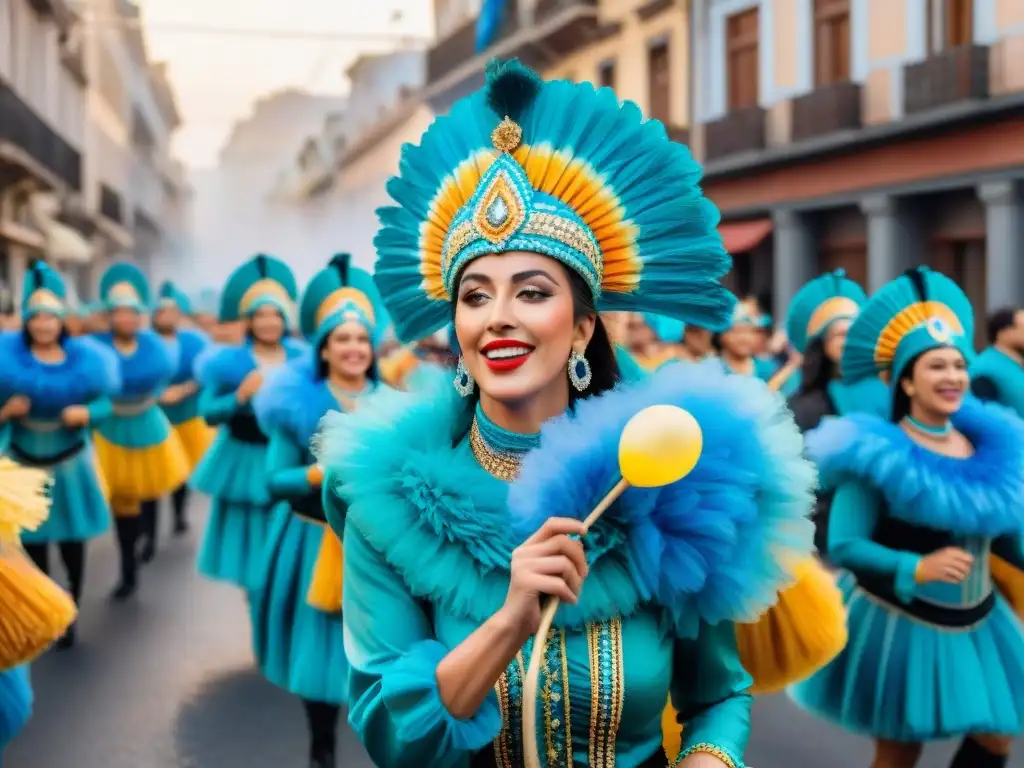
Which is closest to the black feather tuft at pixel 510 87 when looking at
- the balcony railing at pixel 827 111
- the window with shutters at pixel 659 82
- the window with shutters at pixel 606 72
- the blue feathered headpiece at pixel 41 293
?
the blue feathered headpiece at pixel 41 293

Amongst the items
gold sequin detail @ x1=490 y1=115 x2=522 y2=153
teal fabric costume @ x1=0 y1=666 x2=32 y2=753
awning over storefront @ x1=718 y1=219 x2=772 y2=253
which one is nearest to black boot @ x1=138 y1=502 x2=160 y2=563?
teal fabric costume @ x1=0 y1=666 x2=32 y2=753

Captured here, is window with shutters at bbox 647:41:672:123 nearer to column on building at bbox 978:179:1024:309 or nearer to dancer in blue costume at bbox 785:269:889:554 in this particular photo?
column on building at bbox 978:179:1024:309

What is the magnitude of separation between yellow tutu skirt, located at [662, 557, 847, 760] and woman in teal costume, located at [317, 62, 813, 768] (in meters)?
0.13

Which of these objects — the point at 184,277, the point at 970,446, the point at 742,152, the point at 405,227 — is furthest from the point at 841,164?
the point at 184,277

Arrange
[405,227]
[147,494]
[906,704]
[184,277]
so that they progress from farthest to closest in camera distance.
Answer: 1. [184,277]
2. [147,494]
3. [906,704]
4. [405,227]

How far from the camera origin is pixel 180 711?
21.6ft

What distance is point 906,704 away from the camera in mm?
4578

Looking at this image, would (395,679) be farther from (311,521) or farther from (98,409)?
(98,409)

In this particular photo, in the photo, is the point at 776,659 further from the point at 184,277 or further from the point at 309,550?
the point at 184,277

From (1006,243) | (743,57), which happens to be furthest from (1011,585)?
(743,57)

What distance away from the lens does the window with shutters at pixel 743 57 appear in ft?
68.7

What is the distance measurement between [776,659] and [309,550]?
11.1 ft

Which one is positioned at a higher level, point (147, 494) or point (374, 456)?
point (374, 456)

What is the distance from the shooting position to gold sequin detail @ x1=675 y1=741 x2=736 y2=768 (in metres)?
2.34
